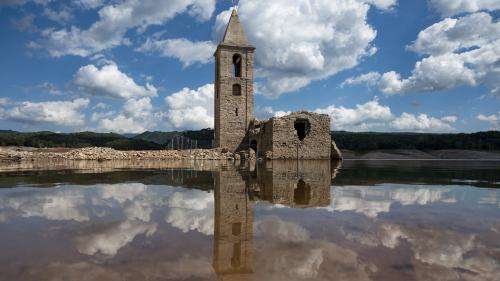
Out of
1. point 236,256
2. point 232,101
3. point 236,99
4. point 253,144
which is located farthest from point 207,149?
point 236,256

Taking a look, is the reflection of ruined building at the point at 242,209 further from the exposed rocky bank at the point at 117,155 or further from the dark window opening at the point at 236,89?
the dark window opening at the point at 236,89

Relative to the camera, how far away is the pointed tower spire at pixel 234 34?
1294 inches

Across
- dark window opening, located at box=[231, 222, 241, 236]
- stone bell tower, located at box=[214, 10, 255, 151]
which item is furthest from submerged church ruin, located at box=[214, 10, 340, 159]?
dark window opening, located at box=[231, 222, 241, 236]

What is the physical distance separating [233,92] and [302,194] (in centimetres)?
2467

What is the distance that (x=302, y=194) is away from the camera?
921cm

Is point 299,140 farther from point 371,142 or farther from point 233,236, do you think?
point 371,142

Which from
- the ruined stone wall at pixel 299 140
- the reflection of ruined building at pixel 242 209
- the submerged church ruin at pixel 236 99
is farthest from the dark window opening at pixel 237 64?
the reflection of ruined building at pixel 242 209

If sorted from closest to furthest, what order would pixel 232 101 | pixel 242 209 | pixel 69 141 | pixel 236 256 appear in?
pixel 236 256 < pixel 242 209 < pixel 232 101 < pixel 69 141

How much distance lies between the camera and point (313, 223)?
5.92 meters

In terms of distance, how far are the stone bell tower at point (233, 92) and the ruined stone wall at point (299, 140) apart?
5.19 m

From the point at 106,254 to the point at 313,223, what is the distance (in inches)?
119

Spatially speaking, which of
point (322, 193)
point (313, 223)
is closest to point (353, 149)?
point (322, 193)

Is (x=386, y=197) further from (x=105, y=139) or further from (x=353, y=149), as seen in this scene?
(x=105, y=139)

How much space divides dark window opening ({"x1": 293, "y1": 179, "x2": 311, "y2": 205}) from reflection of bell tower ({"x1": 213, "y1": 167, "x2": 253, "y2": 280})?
1077 mm
